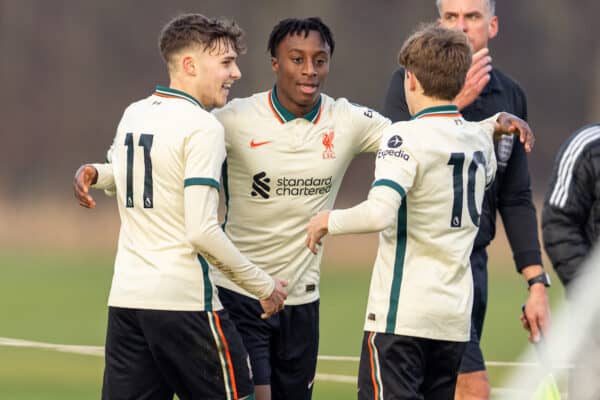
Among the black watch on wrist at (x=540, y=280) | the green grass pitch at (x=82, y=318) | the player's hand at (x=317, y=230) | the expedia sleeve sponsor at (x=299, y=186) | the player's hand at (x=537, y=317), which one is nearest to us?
the player's hand at (x=317, y=230)

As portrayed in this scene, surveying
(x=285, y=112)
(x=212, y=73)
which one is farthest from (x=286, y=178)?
(x=212, y=73)

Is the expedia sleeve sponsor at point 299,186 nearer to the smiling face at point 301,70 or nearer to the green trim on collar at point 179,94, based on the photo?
the smiling face at point 301,70

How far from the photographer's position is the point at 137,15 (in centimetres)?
2073

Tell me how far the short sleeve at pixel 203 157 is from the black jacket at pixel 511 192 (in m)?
1.52

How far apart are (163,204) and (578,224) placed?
1522mm

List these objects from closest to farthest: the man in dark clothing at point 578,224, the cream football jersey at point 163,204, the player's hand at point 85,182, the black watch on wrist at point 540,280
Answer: the cream football jersey at point 163,204
the man in dark clothing at point 578,224
the player's hand at point 85,182
the black watch on wrist at point 540,280

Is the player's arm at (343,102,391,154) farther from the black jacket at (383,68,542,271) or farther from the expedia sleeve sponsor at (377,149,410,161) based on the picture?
the expedia sleeve sponsor at (377,149,410,161)

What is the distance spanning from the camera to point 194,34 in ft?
16.1

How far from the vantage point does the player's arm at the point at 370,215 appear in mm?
4383

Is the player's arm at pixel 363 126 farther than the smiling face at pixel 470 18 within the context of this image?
No

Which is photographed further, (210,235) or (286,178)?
(286,178)

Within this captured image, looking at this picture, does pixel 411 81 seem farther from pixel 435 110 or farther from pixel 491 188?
pixel 491 188

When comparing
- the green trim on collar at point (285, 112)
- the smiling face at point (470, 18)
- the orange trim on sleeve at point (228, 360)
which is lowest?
the orange trim on sleeve at point (228, 360)

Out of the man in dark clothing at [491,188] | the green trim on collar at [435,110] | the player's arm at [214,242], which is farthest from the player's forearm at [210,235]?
the man in dark clothing at [491,188]
